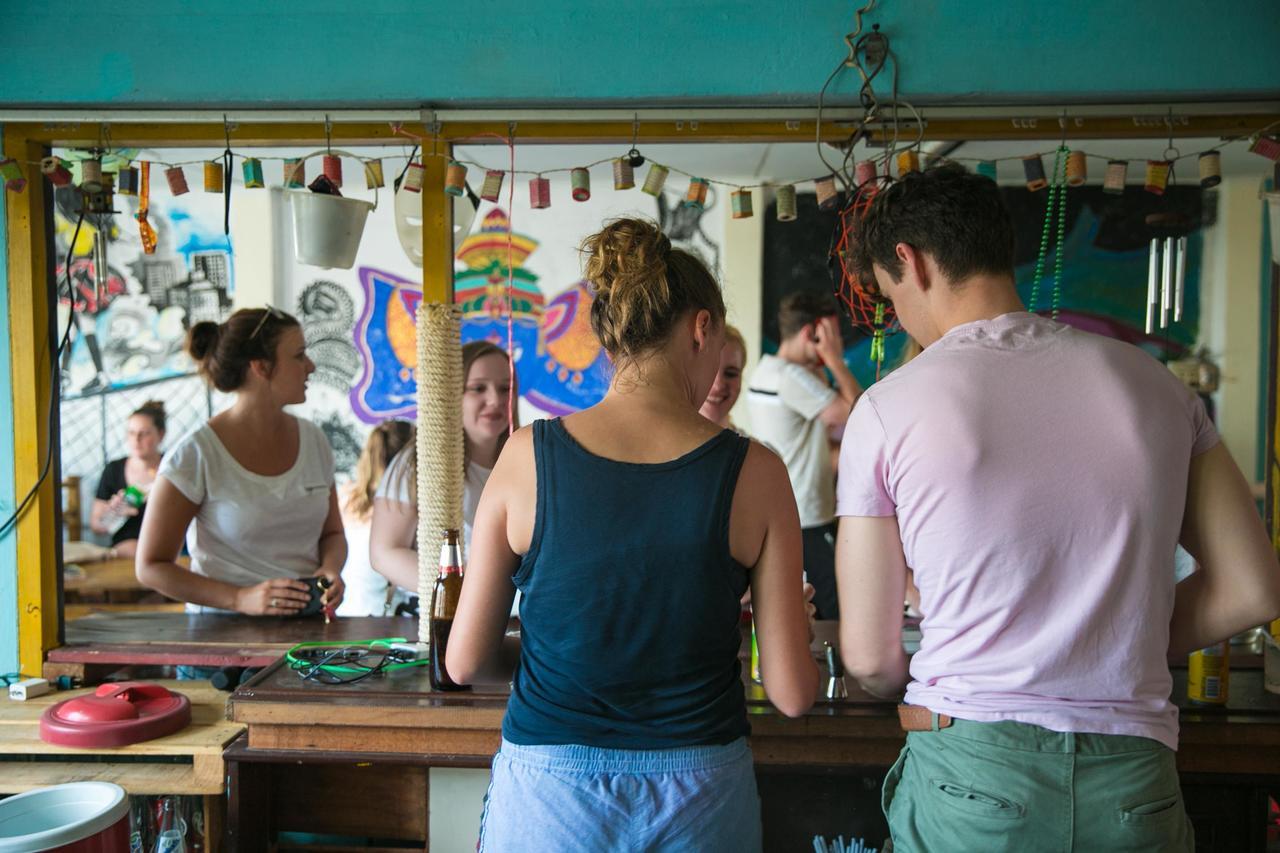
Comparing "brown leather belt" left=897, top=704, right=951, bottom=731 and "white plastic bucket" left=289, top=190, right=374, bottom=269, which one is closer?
"brown leather belt" left=897, top=704, right=951, bottom=731

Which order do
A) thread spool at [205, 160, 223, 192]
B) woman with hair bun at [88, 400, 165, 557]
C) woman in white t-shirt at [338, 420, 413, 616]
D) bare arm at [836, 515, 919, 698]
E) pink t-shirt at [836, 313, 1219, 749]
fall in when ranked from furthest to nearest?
woman with hair bun at [88, 400, 165, 557] < woman in white t-shirt at [338, 420, 413, 616] < thread spool at [205, 160, 223, 192] < bare arm at [836, 515, 919, 698] < pink t-shirt at [836, 313, 1219, 749]

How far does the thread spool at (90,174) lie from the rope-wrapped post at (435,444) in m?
0.88

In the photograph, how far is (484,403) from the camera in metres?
2.95

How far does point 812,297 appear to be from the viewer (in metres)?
5.28

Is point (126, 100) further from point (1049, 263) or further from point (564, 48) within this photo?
point (1049, 263)

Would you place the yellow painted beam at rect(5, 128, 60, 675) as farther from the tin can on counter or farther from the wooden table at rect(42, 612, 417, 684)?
the tin can on counter

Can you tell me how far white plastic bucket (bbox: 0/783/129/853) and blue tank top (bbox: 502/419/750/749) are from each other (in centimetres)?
86

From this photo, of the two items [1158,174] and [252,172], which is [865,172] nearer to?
[1158,174]

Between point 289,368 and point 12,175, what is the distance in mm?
894

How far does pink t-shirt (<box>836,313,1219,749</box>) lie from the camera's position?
125 cm

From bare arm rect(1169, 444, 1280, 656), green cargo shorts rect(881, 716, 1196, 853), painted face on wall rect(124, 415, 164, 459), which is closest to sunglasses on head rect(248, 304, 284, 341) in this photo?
green cargo shorts rect(881, 716, 1196, 853)

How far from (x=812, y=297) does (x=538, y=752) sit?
4.22 m

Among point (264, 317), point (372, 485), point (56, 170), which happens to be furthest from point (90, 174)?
point (372, 485)

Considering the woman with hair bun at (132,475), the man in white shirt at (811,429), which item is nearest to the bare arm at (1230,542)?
the man in white shirt at (811,429)
